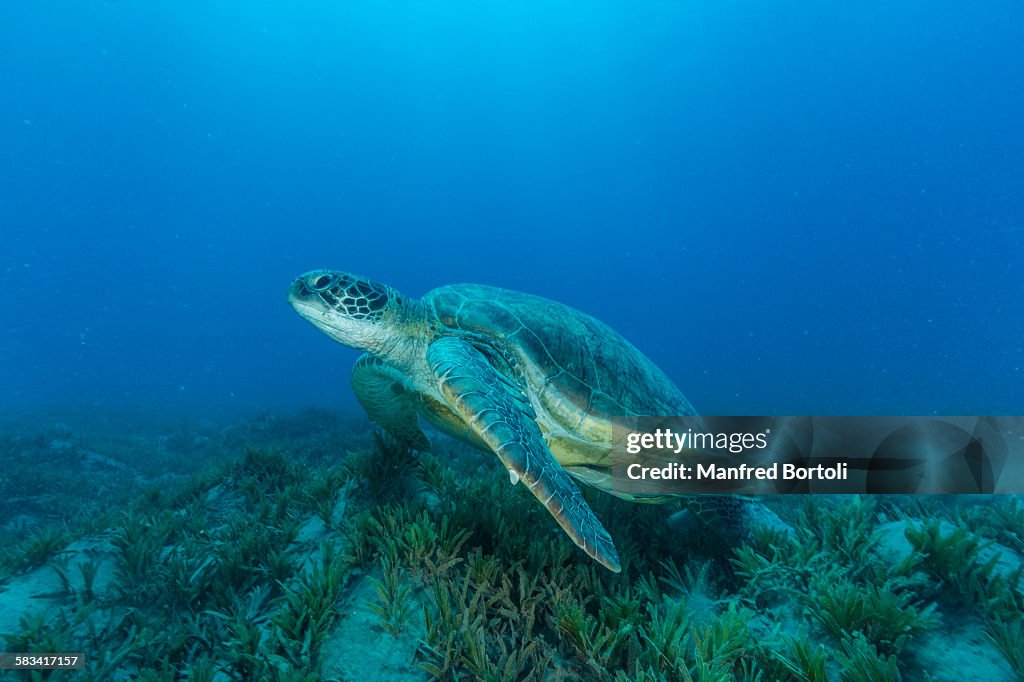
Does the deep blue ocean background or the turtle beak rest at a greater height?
the deep blue ocean background

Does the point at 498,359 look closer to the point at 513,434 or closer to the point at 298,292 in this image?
the point at 513,434

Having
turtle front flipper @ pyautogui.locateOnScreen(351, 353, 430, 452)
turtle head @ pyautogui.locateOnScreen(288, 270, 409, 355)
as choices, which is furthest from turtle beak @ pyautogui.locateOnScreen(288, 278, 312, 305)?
turtle front flipper @ pyautogui.locateOnScreen(351, 353, 430, 452)

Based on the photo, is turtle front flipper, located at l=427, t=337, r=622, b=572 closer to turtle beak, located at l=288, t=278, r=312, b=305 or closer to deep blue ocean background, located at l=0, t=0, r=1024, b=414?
turtle beak, located at l=288, t=278, r=312, b=305

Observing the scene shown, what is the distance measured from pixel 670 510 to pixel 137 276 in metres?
151

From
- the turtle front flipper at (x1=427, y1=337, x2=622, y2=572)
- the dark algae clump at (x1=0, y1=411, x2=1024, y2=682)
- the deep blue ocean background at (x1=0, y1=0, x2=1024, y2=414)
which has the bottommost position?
the dark algae clump at (x1=0, y1=411, x2=1024, y2=682)

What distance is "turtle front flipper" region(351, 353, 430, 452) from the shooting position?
4.19 m

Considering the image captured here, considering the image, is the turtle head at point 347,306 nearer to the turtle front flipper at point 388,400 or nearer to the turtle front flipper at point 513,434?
the turtle front flipper at point 388,400

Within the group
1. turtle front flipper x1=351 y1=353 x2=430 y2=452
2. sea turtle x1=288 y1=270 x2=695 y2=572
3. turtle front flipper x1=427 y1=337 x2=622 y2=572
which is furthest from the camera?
turtle front flipper x1=351 y1=353 x2=430 y2=452

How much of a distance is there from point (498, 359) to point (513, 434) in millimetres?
1198

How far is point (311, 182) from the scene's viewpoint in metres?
121

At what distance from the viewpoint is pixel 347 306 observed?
3656 mm

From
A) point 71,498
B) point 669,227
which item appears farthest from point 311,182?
point 71,498

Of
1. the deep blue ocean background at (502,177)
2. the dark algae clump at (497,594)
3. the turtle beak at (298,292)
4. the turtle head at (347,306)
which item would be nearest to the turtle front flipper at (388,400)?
the turtle head at (347,306)

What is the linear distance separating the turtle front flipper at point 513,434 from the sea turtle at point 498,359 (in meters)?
0.02
